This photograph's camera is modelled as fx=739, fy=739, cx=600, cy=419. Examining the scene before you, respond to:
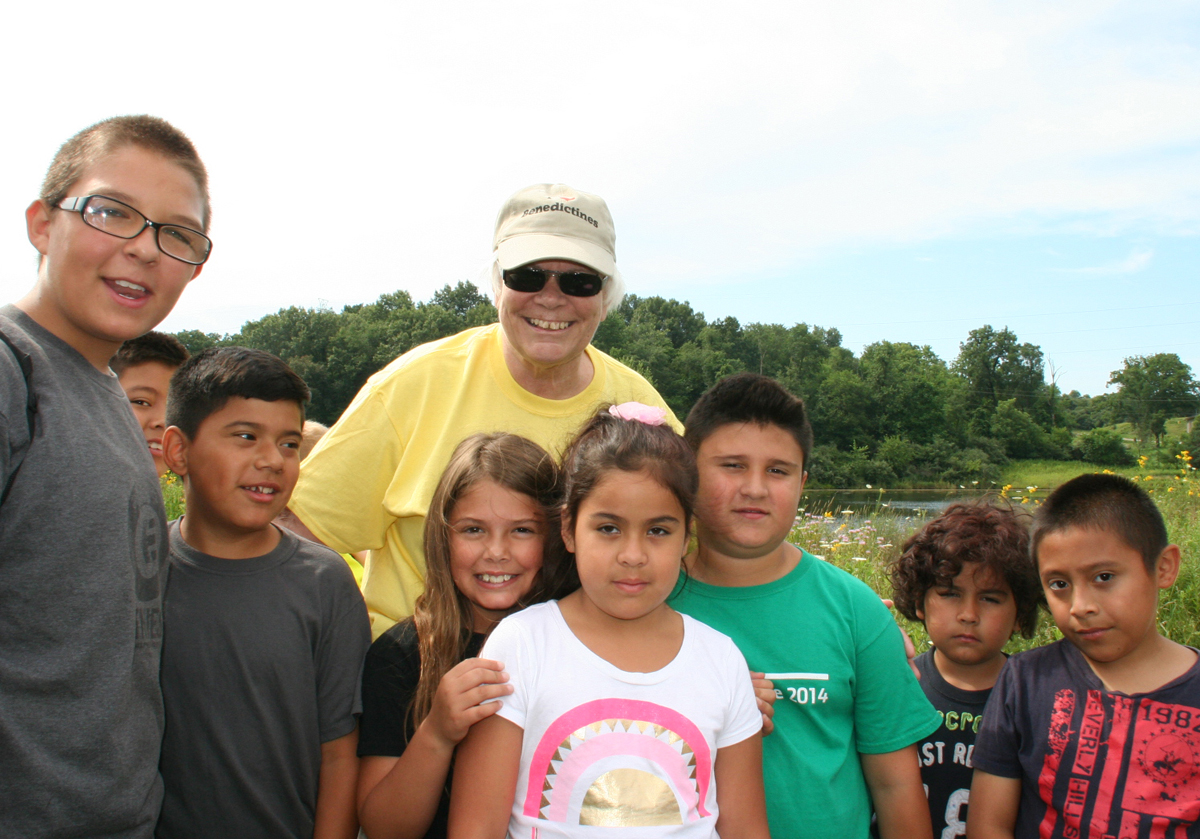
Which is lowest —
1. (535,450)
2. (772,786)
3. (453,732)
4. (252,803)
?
(252,803)

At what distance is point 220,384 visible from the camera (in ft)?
7.48

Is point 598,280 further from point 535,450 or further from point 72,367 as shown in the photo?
point 72,367

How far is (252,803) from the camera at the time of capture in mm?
2018

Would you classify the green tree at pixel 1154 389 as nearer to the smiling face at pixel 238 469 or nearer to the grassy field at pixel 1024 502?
the grassy field at pixel 1024 502

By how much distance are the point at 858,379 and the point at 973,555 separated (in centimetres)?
6718

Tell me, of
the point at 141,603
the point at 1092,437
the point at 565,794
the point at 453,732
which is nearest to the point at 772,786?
the point at 565,794

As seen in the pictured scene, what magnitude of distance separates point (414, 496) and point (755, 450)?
3.71 feet

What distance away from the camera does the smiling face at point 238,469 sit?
2203mm

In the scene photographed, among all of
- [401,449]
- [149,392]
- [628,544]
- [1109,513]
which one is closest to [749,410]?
[628,544]

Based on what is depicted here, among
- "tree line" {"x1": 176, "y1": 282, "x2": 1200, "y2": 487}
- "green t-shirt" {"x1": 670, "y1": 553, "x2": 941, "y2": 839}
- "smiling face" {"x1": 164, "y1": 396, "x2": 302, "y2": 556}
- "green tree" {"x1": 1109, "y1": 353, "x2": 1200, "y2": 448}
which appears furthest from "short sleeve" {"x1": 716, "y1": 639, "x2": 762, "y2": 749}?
"green tree" {"x1": 1109, "y1": 353, "x2": 1200, "y2": 448}

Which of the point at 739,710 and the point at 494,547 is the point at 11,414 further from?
the point at 739,710

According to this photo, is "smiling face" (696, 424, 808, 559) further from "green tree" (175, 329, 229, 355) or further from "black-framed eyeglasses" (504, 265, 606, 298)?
"green tree" (175, 329, 229, 355)

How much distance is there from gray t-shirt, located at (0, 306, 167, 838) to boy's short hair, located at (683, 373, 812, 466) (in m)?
1.57

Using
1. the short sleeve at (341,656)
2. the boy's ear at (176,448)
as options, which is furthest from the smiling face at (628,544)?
the boy's ear at (176,448)
